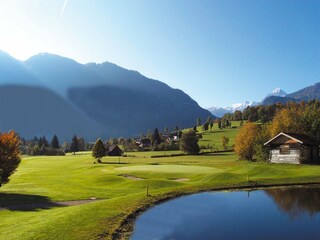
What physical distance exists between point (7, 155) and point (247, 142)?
60561 mm

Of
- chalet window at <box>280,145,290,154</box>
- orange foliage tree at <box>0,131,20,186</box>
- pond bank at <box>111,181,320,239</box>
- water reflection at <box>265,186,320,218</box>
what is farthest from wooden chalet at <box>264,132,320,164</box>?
orange foliage tree at <box>0,131,20,186</box>

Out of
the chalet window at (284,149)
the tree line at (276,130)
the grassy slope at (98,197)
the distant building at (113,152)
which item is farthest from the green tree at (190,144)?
the grassy slope at (98,197)

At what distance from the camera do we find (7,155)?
5272 centimetres

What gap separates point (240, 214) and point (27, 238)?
16999mm

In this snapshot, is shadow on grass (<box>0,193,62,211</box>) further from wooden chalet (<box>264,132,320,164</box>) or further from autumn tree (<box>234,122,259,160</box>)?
autumn tree (<box>234,122,259,160</box>)

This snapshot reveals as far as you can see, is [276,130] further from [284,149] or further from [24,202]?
[24,202]

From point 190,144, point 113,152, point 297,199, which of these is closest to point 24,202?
point 297,199

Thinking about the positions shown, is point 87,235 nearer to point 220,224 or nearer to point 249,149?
point 220,224

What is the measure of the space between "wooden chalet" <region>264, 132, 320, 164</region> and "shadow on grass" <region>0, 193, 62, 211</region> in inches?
1859

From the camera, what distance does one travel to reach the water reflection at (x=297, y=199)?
32.1m

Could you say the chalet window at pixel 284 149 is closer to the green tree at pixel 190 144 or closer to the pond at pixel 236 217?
the pond at pixel 236 217

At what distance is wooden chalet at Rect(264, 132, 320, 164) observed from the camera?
7044 cm

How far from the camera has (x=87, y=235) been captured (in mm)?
Answer: 23859

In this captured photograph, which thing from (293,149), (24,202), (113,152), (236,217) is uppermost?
(113,152)
